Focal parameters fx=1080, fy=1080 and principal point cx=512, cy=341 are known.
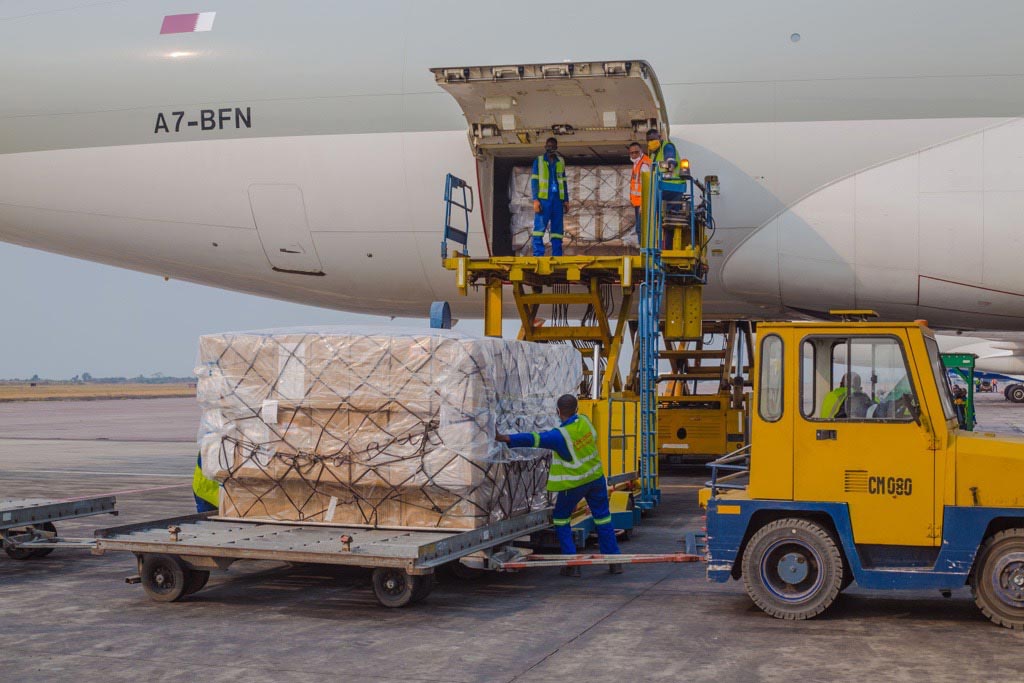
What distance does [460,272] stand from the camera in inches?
553

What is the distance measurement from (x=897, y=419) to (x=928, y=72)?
24.9 feet

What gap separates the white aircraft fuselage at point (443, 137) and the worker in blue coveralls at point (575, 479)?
5943 millimetres

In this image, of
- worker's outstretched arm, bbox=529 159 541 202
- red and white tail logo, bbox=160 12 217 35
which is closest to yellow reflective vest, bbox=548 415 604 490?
worker's outstretched arm, bbox=529 159 541 202

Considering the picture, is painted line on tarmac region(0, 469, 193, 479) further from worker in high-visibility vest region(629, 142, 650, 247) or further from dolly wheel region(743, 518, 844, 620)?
dolly wheel region(743, 518, 844, 620)

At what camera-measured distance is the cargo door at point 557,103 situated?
43.0ft

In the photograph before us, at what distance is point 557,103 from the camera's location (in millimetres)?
14055

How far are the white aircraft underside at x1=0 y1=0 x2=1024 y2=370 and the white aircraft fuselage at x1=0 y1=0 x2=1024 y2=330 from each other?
1.2 inches

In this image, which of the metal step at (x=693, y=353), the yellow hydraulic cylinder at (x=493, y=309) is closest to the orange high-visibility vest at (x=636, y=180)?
the yellow hydraulic cylinder at (x=493, y=309)

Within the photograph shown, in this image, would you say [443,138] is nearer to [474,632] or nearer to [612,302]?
[612,302]

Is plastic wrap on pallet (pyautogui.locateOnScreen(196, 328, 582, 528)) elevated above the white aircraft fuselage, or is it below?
below

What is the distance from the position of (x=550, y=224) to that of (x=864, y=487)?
7.29 metres

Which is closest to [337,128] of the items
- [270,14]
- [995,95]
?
[270,14]

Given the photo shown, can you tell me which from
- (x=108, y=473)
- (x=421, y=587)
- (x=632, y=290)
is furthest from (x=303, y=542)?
(x=108, y=473)

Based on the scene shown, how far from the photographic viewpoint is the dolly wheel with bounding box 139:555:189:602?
27.7 ft
